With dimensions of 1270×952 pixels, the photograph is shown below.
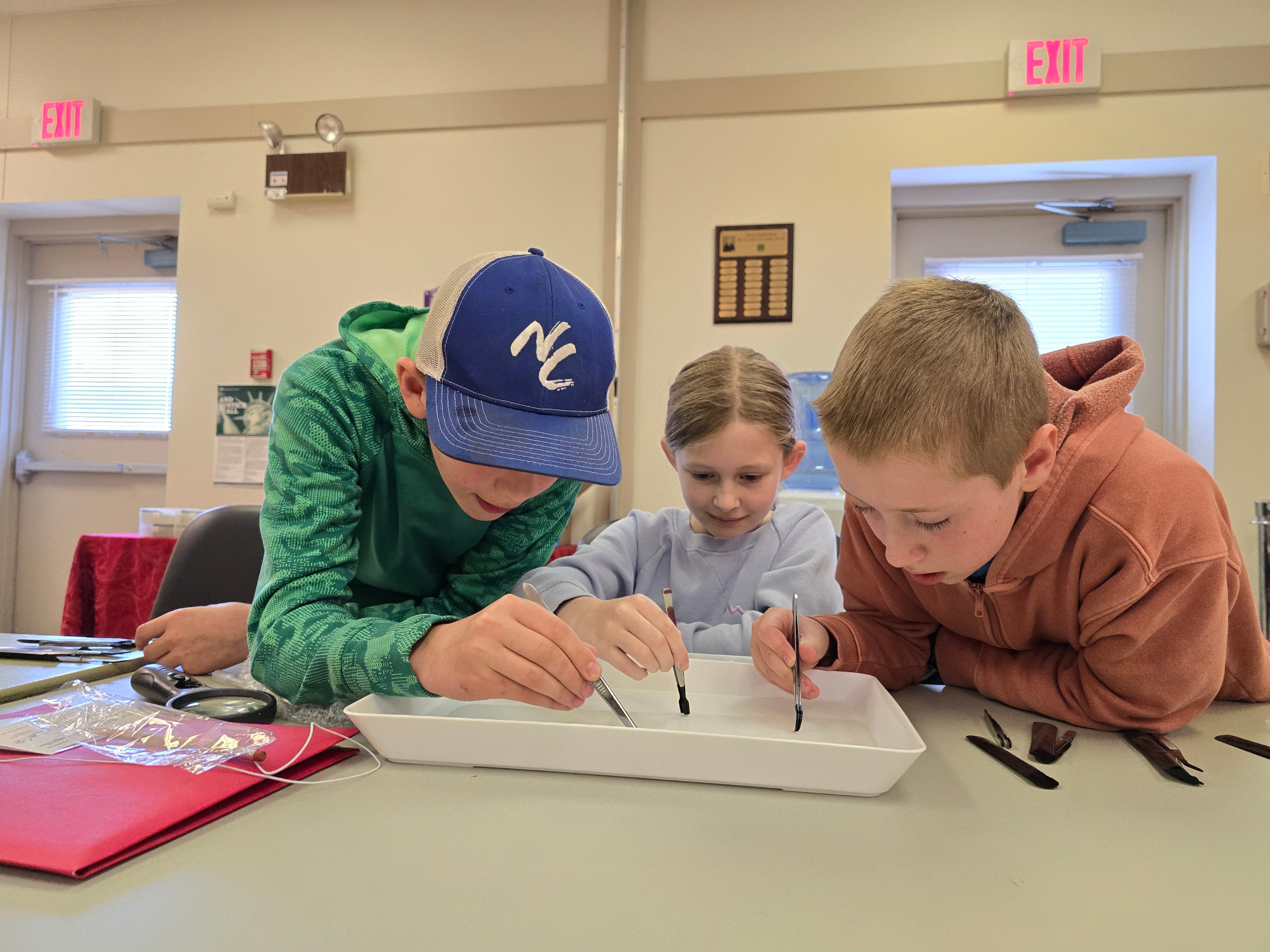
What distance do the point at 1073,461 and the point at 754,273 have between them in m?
2.13

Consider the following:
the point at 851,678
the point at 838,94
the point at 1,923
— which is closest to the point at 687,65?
the point at 838,94

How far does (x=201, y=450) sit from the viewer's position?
10.3 feet

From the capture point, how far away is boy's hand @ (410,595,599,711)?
65 cm

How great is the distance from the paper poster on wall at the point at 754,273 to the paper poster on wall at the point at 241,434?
5.86 feet

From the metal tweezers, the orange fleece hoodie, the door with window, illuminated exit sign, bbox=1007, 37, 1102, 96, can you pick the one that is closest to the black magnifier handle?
the metal tweezers

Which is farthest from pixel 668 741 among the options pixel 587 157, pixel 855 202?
pixel 587 157

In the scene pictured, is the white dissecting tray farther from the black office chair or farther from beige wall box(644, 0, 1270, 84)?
beige wall box(644, 0, 1270, 84)

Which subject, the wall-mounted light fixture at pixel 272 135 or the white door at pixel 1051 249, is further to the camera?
the wall-mounted light fixture at pixel 272 135

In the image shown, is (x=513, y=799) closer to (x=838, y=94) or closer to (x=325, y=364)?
(x=325, y=364)

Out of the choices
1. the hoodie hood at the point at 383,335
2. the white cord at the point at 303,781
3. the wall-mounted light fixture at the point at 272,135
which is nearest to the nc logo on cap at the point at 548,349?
the hoodie hood at the point at 383,335

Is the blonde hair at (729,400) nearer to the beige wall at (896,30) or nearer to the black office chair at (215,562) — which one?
the black office chair at (215,562)

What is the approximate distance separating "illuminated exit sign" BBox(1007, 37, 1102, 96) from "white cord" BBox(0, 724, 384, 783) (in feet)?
9.46

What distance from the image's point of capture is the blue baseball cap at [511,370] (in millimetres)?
764

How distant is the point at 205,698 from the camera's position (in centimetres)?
77
